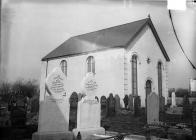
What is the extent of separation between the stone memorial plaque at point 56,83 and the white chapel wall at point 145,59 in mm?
719

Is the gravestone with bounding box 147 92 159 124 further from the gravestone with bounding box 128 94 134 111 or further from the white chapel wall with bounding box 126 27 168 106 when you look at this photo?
the gravestone with bounding box 128 94 134 111

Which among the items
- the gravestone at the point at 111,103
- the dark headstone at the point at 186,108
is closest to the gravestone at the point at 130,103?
the gravestone at the point at 111,103

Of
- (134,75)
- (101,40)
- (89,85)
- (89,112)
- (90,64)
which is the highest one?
(101,40)

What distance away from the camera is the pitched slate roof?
2.65 metres

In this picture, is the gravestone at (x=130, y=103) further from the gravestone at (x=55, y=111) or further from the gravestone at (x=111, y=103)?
the gravestone at (x=55, y=111)

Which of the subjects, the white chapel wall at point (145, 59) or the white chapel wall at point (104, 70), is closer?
the white chapel wall at point (104, 70)

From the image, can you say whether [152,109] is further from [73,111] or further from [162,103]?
[73,111]

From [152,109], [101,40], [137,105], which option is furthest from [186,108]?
[101,40]

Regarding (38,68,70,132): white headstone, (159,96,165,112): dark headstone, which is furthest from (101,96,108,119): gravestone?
(159,96,165,112): dark headstone

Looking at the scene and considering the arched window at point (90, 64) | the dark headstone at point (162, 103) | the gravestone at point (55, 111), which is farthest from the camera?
the dark headstone at point (162, 103)

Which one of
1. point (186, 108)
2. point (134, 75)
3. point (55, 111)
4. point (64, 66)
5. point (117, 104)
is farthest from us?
point (186, 108)

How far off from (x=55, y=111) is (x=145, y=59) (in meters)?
1.13

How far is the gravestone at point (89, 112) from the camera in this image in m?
2.69

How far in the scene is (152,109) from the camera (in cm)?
295
